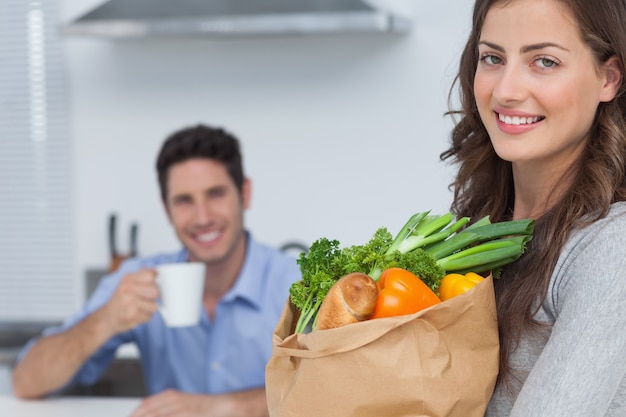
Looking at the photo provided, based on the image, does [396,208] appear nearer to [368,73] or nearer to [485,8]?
[368,73]

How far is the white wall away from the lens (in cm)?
344

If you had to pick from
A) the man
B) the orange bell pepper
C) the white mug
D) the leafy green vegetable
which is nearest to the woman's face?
the leafy green vegetable

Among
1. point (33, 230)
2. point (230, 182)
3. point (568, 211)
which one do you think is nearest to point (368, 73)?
point (230, 182)

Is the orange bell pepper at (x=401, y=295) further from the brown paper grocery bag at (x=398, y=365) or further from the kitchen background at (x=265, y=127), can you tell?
the kitchen background at (x=265, y=127)

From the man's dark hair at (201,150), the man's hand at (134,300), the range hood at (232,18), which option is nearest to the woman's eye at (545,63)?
the man's hand at (134,300)

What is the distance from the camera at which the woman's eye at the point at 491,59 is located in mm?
1130

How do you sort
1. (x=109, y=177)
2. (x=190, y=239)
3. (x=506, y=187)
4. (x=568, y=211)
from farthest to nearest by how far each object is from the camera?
(x=109, y=177) → (x=190, y=239) → (x=506, y=187) → (x=568, y=211)

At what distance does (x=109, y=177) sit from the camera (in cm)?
374

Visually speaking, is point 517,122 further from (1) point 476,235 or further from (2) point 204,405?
(2) point 204,405

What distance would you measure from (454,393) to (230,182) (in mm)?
1746

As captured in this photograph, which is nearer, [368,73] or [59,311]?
[368,73]

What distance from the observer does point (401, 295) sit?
987 millimetres

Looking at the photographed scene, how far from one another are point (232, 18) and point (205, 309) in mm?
1093

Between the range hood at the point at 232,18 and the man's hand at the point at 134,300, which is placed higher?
the range hood at the point at 232,18
